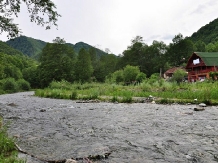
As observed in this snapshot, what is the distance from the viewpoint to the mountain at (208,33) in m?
115

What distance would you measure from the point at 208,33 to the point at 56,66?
90316 mm

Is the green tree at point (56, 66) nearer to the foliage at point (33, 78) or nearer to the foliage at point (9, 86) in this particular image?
the foliage at point (33, 78)

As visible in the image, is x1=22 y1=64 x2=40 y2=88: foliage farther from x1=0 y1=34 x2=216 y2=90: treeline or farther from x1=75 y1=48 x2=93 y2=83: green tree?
x1=75 y1=48 x2=93 y2=83: green tree

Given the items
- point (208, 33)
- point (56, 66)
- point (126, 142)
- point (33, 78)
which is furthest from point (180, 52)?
point (126, 142)

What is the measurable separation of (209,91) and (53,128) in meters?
11.2

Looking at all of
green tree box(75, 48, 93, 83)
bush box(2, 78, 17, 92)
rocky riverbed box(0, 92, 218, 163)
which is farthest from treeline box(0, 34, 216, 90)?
rocky riverbed box(0, 92, 218, 163)

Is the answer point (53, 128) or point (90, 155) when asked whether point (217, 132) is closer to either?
point (90, 155)

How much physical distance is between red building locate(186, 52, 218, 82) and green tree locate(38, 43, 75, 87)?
122ft

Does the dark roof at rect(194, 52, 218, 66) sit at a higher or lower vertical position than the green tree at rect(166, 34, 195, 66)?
lower

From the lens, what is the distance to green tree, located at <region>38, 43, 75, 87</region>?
7112 cm

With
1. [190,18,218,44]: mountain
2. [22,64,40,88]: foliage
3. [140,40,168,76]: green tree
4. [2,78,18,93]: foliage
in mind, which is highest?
[190,18,218,44]: mountain

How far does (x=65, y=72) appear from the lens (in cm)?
7188

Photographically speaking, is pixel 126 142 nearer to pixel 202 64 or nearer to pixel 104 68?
pixel 202 64

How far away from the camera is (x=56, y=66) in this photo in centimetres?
7138
